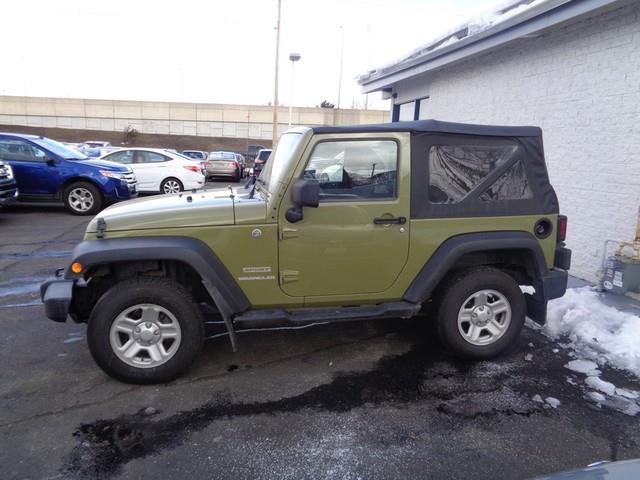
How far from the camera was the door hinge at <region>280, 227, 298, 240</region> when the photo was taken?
345 cm

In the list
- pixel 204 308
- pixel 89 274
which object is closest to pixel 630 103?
pixel 204 308

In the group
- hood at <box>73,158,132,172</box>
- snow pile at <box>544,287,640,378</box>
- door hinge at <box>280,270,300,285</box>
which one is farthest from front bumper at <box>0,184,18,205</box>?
snow pile at <box>544,287,640,378</box>

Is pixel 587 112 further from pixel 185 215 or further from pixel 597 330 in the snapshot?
pixel 185 215

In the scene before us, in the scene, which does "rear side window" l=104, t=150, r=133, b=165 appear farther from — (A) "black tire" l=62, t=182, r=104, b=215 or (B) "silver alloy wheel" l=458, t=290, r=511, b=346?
(B) "silver alloy wheel" l=458, t=290, r=511, b=346

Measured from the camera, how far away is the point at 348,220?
3.53m

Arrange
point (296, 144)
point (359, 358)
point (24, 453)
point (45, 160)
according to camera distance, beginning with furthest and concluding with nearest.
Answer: point (45, 160)
point (359, 358)
point (296, 144)
point (24, 453)

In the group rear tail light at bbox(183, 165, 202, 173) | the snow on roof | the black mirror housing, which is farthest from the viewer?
rear tail light at bbox(183, 165, 202, 173)

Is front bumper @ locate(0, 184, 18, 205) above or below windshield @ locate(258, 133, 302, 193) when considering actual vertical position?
below

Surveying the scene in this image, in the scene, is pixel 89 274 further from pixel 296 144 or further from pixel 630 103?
pixel 630 103

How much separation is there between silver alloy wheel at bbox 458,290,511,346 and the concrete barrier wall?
1942 inches

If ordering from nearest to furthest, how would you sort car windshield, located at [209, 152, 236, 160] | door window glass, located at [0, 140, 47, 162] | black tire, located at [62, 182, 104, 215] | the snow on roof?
1. the snow on roof
2. door window glass, located at [0, 140, 47, 162]
3. black tire, located at [62, 182, 104, 215]
4. car windshield, located at [209, 152, 236, 160]

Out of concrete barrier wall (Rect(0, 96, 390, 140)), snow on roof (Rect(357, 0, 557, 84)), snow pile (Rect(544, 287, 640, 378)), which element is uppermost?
concrete barrier wall (Rect(0, 96, 390, 140))

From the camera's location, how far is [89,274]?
345cm

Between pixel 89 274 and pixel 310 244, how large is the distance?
1.71 m
